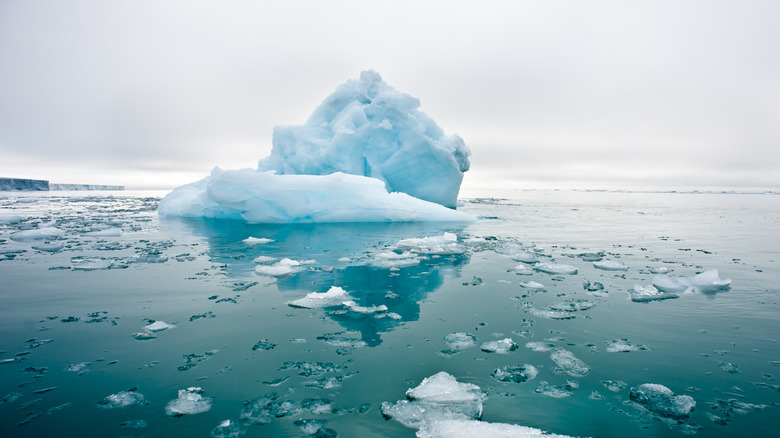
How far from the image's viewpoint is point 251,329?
10.5 ft

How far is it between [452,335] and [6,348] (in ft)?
11.3

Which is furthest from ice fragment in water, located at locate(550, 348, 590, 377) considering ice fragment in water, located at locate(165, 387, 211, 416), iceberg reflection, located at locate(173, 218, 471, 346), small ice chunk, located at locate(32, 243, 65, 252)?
small ice chunk, located at locate(32, 243, 65, 252)

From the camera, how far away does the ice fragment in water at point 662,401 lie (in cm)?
203

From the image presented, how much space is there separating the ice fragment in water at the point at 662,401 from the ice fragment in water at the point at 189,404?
248cm

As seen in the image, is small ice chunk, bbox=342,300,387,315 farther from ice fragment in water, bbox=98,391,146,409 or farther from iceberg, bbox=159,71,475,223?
iceberg, bbox=159,71,475,223

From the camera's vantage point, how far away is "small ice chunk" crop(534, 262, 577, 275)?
17.7 ft

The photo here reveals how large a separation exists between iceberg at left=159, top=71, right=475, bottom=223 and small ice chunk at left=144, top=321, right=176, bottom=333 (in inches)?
341

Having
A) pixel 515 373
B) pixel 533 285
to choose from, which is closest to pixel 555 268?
pixel 533 285

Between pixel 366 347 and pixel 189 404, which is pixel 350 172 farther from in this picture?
pixel 189 404

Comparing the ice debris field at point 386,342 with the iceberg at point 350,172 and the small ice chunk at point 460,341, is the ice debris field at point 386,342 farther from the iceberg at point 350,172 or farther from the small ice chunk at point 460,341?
the iceberg at point 350,172

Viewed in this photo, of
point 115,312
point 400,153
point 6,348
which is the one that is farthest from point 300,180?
point 6,348

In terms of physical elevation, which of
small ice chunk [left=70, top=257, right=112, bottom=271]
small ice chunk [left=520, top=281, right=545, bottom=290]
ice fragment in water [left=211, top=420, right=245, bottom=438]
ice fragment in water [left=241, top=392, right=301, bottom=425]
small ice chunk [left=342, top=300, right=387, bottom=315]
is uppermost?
small ice chunk [left=70, top=257, right=112, bottom=271]

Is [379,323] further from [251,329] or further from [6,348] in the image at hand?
[6,348]

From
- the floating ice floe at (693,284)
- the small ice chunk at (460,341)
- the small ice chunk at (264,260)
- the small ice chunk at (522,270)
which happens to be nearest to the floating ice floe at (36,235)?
the small ice chunk at (264,260)
